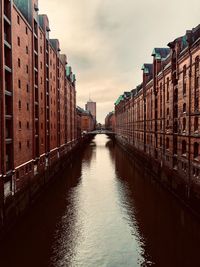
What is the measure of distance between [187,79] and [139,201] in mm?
15562

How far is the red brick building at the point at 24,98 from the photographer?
2466 cm

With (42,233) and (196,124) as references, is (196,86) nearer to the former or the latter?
(196,124)

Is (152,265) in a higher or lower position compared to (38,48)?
lower

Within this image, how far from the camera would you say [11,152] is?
2588cm

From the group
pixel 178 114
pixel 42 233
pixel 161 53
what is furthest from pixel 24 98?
pixel 161 53

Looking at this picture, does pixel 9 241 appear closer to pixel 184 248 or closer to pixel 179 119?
pixel 184 248

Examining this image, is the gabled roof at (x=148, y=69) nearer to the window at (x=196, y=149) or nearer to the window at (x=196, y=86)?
the window at (x=196, y=86)

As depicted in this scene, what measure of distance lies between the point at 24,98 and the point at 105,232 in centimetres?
1776

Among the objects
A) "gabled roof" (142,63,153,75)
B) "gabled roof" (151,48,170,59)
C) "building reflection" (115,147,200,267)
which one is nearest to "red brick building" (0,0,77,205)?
"building reflection" (115,147,200,267)

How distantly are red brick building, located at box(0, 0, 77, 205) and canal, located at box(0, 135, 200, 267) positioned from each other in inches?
168

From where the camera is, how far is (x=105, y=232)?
76.0 feet

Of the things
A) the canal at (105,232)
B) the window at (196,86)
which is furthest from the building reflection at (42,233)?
the window at (196,86)

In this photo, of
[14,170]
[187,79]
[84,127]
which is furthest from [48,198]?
[84,127]

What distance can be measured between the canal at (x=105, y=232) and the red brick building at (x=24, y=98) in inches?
168
